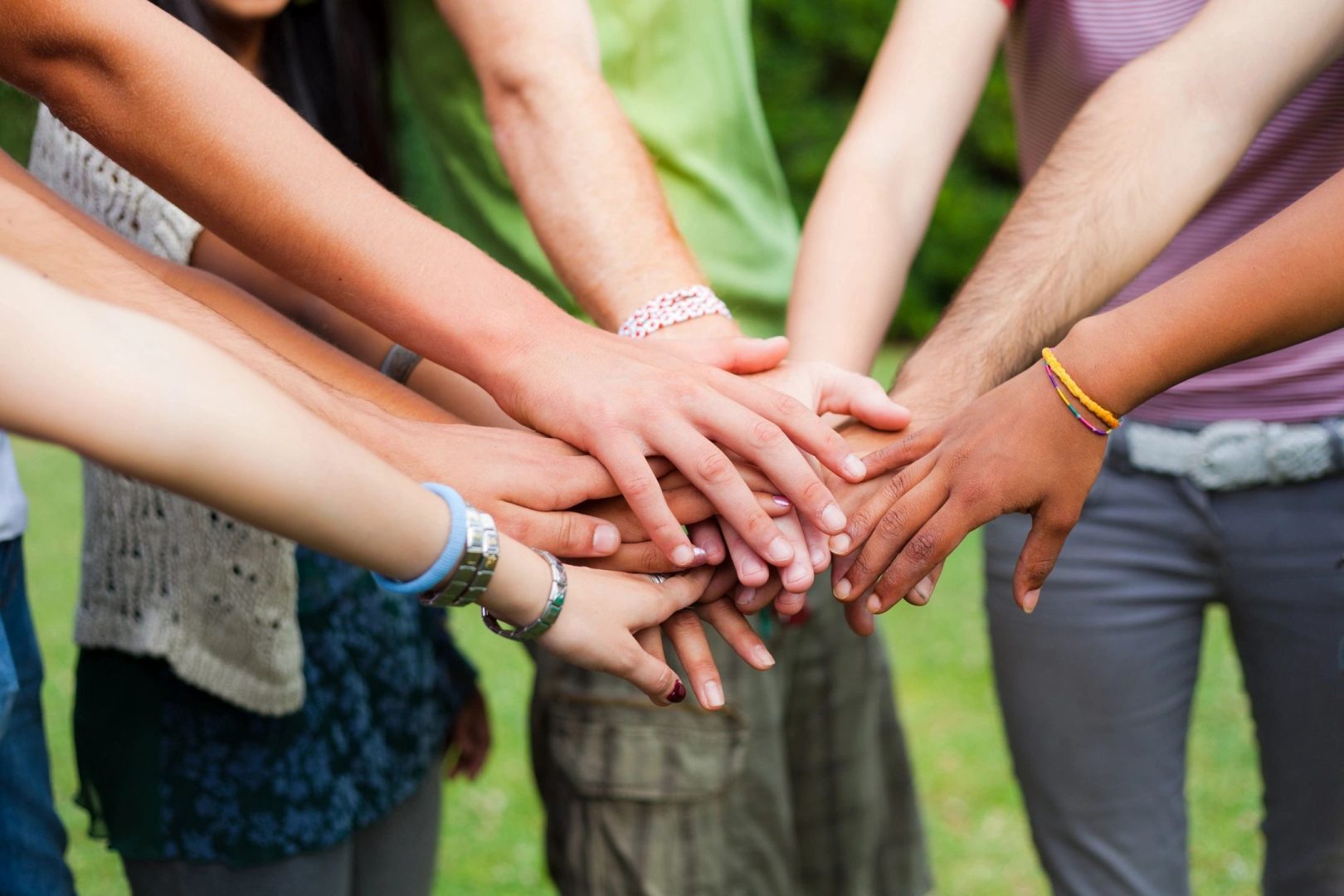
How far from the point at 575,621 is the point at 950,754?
303cm

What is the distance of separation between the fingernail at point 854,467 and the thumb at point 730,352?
0.70ft

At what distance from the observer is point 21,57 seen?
62.7 inches

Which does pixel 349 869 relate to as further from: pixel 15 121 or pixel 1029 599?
pixel 15 121

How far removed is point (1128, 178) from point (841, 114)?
6860mm

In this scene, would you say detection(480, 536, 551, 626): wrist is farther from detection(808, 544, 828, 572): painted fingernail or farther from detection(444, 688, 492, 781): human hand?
detection(444, 688, 492, 781): human hand

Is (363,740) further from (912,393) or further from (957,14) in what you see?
(957,14)

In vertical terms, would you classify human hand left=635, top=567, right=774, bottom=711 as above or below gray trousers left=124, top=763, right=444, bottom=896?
above

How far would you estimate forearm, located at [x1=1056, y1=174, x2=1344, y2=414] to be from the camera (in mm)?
1580

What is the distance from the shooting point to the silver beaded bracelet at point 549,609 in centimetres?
157

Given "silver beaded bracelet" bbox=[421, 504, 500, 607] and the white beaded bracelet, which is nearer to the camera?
"silver beaded bracelet" bbox=[421, 504, 500, 607]

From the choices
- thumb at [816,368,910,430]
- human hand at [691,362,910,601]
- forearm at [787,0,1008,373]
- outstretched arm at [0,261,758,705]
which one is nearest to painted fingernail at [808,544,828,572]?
human hand at [691,362,910,601]

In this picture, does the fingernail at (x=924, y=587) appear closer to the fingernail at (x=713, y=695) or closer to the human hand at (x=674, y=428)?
the human hand at (x=674, y=428)

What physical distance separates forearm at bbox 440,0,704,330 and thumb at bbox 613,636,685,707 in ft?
2.03

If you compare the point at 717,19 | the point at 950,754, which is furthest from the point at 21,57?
the point at 950,754
